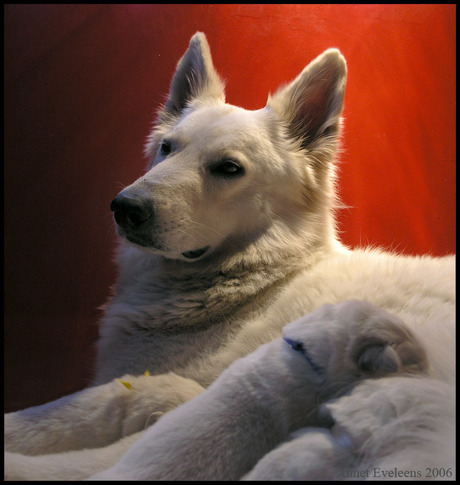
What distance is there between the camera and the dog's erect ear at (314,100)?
1.94 m

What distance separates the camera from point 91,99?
2.29 m

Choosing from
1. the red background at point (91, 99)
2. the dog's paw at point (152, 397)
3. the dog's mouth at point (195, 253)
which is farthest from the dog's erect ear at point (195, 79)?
the dog's paw at point (152, 397)

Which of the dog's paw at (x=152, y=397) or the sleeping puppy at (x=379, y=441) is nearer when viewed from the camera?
Answer: the sleeping puppy at (x=379, y=441)

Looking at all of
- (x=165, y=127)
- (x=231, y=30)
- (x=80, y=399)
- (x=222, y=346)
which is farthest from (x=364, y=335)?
(x=231, y=30)

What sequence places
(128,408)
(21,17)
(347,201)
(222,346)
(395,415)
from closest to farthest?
(395,415) < (128,408) < (222,346) < (21,17) < (347,201)

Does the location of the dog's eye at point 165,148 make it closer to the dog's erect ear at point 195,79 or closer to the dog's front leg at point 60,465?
the dog's erect ear at point 195,79

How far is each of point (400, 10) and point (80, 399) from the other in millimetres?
2224

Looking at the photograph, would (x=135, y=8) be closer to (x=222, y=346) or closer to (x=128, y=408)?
(x=222, y=346)

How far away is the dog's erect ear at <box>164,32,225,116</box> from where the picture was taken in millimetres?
2168

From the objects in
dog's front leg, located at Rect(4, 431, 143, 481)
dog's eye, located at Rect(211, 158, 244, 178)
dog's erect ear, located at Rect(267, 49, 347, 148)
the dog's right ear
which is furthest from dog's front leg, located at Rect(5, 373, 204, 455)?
the dog's right ear

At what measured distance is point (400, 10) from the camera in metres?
2.30

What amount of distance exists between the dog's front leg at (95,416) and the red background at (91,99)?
2.70 feet

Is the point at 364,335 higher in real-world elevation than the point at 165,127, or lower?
lower

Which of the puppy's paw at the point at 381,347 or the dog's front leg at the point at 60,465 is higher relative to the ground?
the puppy's paw at the point at 381,347
